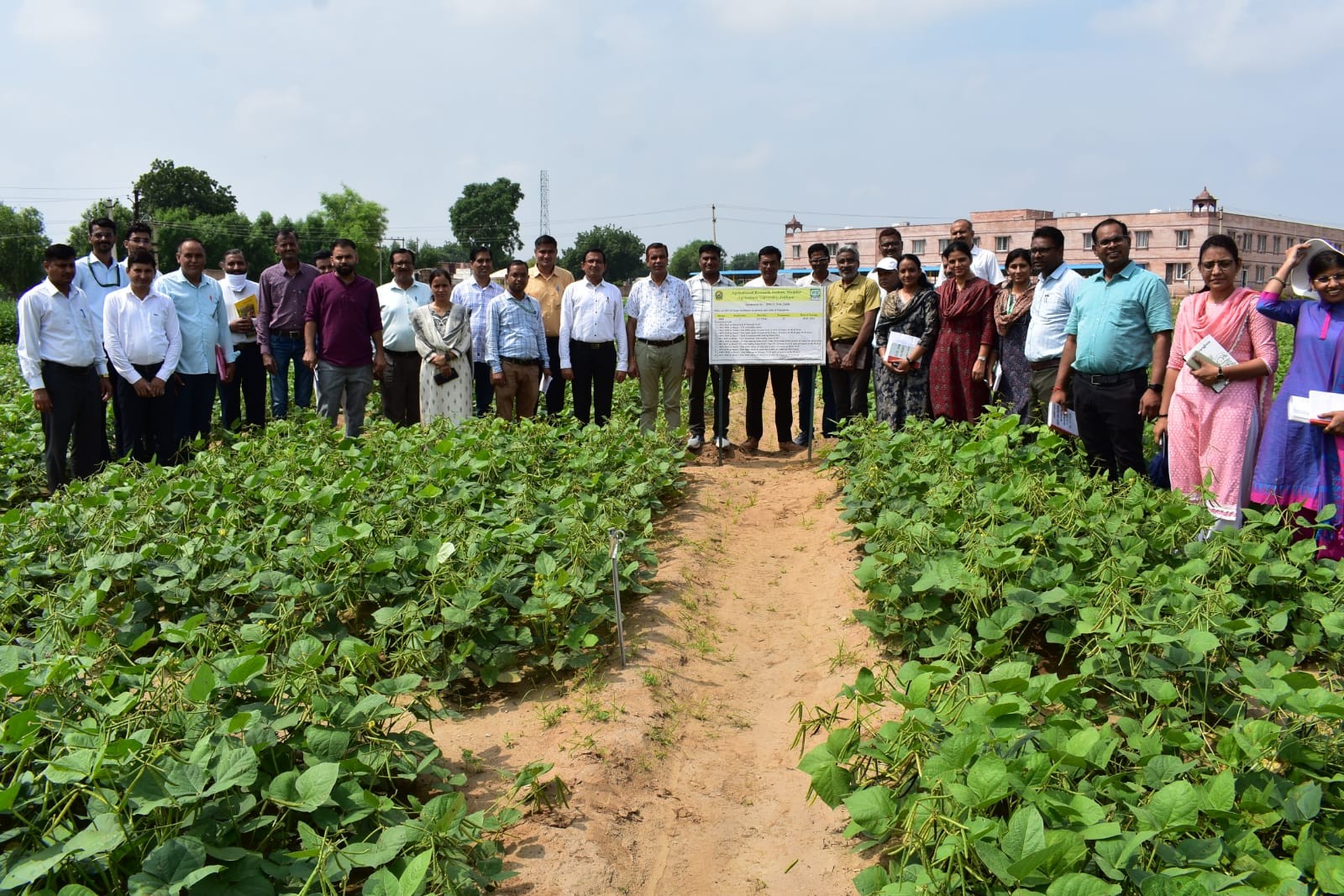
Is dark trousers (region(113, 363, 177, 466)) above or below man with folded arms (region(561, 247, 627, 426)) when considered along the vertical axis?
below

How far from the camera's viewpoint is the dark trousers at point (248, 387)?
28.7 feet

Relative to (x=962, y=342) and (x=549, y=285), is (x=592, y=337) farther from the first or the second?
(x=962, y=342)

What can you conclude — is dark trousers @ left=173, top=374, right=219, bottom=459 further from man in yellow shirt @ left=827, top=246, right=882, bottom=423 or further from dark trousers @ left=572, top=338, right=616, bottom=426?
man in yellow shirt @ left=827, top=246, right=882, bottom=423

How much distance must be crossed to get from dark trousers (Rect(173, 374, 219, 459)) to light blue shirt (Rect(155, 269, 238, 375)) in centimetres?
7

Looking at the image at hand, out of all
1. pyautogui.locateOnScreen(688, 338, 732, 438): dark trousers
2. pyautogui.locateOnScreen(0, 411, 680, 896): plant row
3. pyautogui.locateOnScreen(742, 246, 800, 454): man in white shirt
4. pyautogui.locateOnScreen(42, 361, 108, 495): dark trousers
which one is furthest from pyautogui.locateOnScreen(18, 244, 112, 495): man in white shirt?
pyautogui.locateOnScreen(742, 246, 800, 454): man in white shirt

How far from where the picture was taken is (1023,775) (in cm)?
252

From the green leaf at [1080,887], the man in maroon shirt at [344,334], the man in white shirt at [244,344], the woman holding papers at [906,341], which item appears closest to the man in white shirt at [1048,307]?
the woman holding papers at [906,341]

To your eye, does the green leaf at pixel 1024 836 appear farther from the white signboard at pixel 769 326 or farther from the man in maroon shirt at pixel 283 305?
the man in maroon shirt at pixel 283 305

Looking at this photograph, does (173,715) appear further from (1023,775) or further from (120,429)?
(120,429)

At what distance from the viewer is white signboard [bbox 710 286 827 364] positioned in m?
8.02

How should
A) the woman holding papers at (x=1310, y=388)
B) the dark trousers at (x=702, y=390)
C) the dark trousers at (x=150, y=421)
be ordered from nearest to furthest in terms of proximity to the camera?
1. the woman holding papers at (x=1310, y=388)
2. the dark trousers at (x=150, y=421)
3. the dark trousers at (x=702, y=390)

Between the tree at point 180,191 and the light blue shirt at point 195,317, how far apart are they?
60.3m

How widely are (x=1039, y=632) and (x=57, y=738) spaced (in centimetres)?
359

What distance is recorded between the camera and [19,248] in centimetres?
5588
